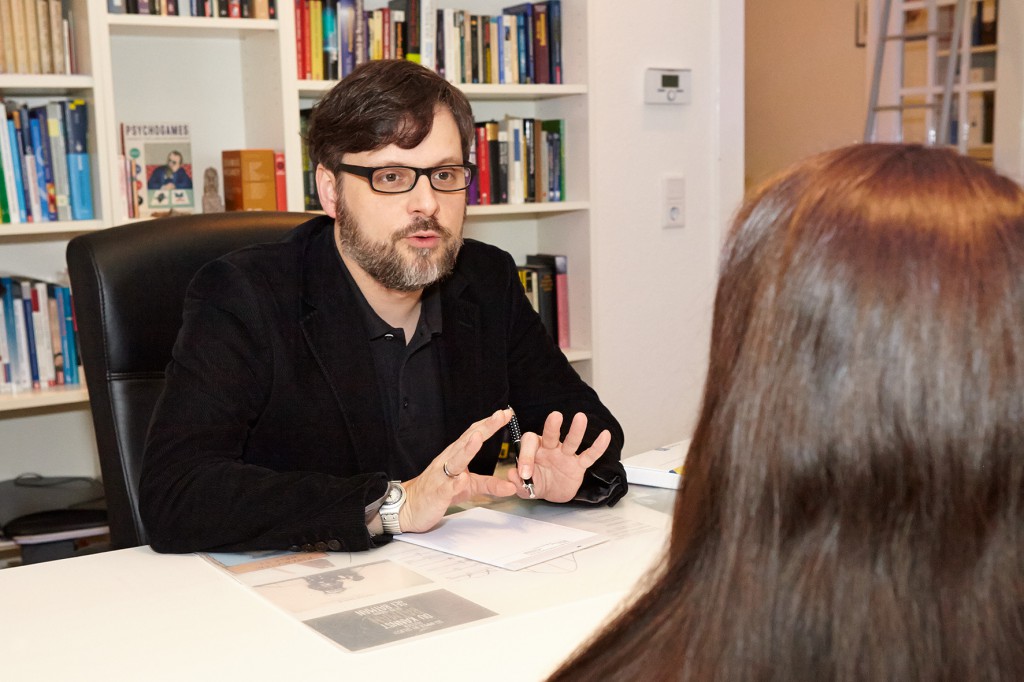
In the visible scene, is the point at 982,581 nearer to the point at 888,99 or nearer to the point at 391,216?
the point at 391,216

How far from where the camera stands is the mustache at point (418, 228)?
1758 mm

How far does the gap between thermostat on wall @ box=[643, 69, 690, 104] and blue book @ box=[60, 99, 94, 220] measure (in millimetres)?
1620

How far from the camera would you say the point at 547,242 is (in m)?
3.48

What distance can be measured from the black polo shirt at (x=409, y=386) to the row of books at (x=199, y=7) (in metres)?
1.21

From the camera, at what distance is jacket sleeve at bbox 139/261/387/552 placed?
1.36 metres

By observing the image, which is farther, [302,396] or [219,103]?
[219,103]

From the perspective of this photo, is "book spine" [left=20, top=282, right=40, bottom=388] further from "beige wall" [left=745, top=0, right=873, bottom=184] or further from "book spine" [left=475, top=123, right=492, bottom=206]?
"beige wall" [left=745, top=0, right=873, bottom=184]

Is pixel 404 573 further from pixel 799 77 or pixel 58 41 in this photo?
pixel 799 77

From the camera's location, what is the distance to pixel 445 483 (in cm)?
137

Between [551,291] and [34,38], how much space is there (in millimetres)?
1573

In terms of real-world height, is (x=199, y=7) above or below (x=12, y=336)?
above

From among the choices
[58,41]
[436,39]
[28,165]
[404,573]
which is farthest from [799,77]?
[404,573]

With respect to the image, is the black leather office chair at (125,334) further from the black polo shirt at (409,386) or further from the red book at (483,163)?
the red book at (483,163)

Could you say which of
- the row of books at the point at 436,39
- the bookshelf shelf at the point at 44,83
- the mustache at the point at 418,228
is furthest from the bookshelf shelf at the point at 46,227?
the mustache at the point at 418,228
